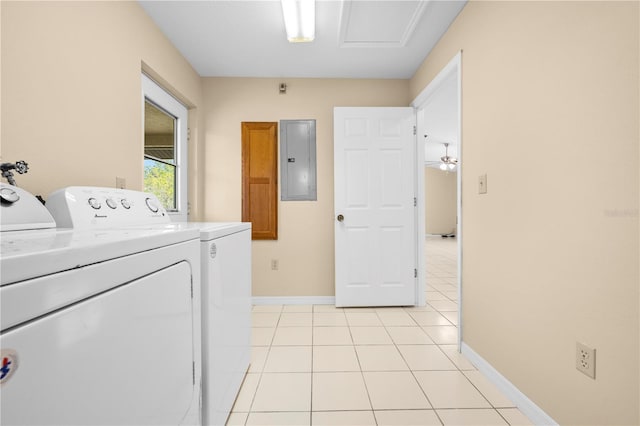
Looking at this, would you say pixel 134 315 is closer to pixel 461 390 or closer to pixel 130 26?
pixel 461 390

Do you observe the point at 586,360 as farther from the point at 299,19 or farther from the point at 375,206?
the point at 299,19

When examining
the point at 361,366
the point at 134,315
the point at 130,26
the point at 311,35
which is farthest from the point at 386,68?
the point at 134,315

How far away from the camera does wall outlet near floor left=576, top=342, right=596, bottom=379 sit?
1.08 m

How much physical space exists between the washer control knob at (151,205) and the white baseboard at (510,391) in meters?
2.21

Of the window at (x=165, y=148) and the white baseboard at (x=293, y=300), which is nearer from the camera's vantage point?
the window at (x=165, y=148)

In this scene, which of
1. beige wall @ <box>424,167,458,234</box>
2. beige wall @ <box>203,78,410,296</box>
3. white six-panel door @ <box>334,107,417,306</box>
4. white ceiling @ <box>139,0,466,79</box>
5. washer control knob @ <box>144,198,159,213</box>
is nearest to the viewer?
washer control knob @ <box>144,198,159,213</box>

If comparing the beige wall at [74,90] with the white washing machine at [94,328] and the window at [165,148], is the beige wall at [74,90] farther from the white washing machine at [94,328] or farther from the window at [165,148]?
the white washing machine at [94,328]

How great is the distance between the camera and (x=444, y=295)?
11.1 ft

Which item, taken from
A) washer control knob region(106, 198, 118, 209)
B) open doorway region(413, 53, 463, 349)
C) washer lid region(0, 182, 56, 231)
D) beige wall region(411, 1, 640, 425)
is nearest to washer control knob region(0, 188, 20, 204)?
washer lid region(0, 182, 56, 231)

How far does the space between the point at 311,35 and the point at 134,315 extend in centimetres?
229

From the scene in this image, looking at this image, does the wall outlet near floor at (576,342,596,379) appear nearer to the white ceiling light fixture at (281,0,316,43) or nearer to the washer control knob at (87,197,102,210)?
the washer control knob at (87,197,102,210)

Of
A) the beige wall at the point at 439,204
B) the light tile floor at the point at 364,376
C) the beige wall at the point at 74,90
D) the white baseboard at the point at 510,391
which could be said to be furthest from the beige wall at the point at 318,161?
the beige wall at the point at 439,204

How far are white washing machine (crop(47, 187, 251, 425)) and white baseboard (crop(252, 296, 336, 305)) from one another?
56.6 inches

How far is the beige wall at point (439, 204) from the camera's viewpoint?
970cm
